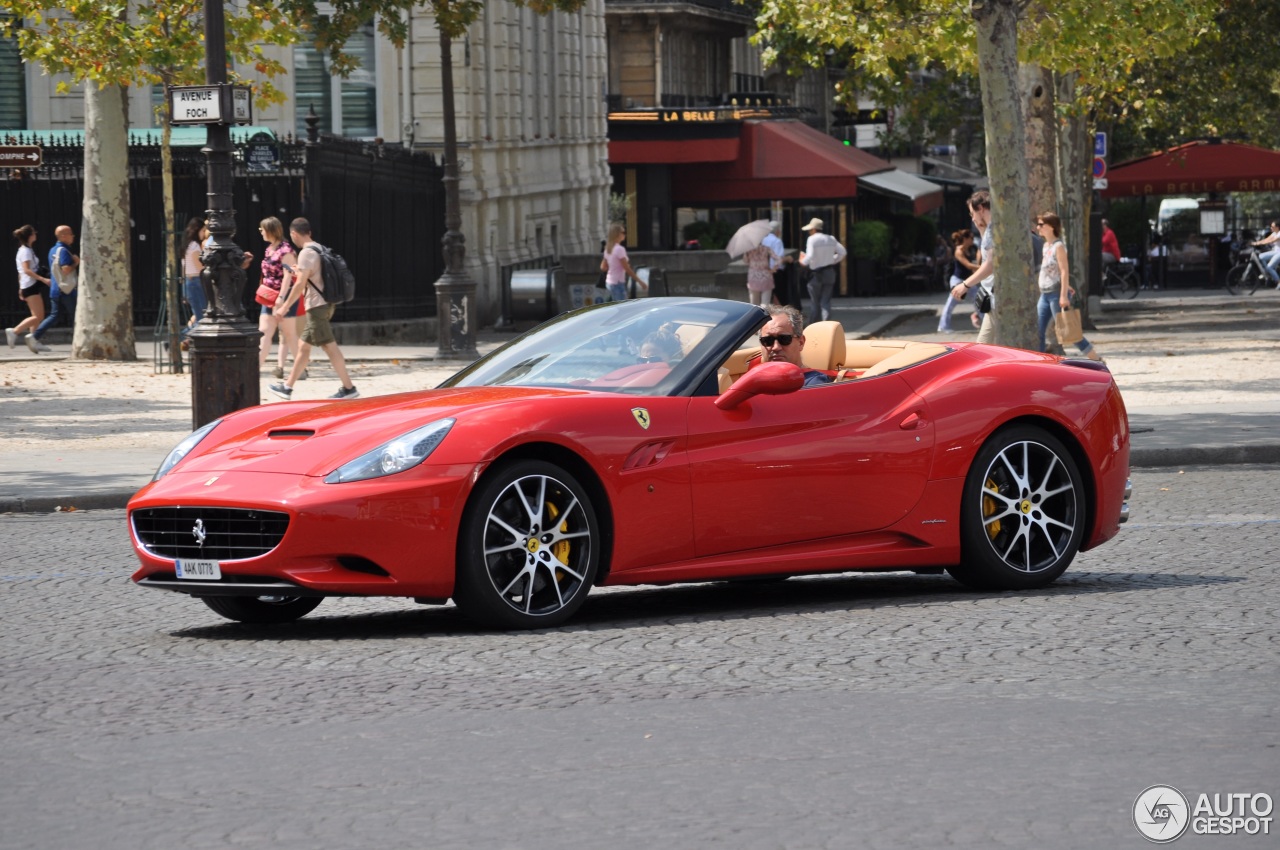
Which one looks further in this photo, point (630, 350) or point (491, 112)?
point (491, 112)

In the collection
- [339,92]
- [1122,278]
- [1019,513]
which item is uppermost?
[339,92]

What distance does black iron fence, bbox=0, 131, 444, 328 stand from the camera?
3027 centimetres

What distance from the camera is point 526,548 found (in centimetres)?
757

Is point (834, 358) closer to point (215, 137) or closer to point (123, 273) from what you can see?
point (215, 137)

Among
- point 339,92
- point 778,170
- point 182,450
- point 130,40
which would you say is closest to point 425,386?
point 130,40

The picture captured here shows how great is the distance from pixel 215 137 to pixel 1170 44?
42.7 feet

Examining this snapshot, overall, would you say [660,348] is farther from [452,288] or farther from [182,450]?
[452,288]

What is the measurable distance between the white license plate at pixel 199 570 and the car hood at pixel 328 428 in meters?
0.33

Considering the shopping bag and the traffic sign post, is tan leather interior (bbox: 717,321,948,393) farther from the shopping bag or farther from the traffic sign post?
the shopping bag

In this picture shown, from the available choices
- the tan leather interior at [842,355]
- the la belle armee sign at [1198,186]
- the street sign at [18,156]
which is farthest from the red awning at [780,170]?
the tan leather interior at [842,355]

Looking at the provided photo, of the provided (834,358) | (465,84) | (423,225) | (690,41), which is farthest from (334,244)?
(690,41)

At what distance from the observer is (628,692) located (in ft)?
21.4

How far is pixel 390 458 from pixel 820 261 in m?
23.9

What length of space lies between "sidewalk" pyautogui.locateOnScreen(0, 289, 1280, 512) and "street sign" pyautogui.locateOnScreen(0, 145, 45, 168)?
90.3 inches
